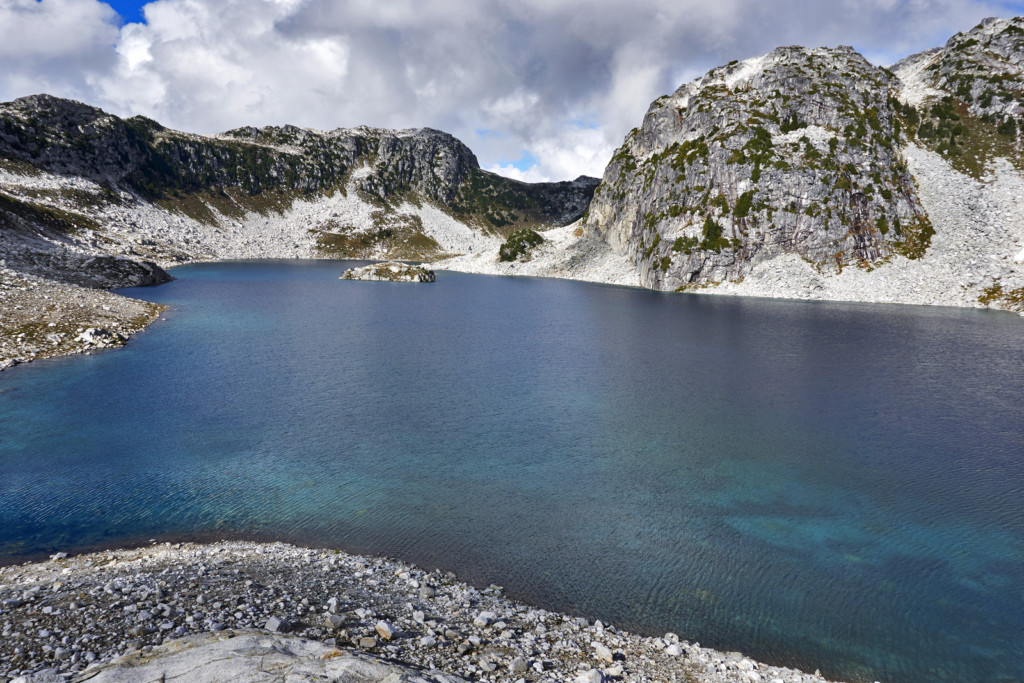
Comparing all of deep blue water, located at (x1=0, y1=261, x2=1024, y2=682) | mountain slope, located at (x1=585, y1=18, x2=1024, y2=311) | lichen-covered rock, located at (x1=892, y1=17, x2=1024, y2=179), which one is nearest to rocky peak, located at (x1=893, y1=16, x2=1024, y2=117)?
lichen-covered rock, located at (x1=892, y1=17, x2=1024, y2=179)

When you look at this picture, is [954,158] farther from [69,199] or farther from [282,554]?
[69,199]

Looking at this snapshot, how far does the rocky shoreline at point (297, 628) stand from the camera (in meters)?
10.9

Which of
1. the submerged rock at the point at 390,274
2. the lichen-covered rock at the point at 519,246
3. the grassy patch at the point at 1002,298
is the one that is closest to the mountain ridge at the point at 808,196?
the grassy patch at the point at 1002,298

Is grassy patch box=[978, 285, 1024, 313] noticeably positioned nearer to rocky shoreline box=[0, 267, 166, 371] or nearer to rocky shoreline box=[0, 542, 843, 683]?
rocky shoreline box=[0, 542, 843, 683]

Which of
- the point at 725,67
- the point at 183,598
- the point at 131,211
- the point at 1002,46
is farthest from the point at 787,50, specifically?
the point at 131,211

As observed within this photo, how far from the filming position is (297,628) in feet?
46.5

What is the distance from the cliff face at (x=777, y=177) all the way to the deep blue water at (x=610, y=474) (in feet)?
214

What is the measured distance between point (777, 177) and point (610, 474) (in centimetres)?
12246

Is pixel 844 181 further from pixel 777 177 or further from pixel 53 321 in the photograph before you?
pixel 53 321

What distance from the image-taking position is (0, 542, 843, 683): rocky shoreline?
10891 mm

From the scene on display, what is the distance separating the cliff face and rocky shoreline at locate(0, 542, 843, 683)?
116 meters

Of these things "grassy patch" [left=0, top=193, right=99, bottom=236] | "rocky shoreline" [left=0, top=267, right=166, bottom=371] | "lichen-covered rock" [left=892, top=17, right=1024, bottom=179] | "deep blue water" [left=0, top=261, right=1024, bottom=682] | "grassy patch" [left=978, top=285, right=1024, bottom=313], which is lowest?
"deep blue water" [left=0, top=261, right=1024, bottom=682]

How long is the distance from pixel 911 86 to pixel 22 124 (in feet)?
993

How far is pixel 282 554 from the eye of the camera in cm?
2030
